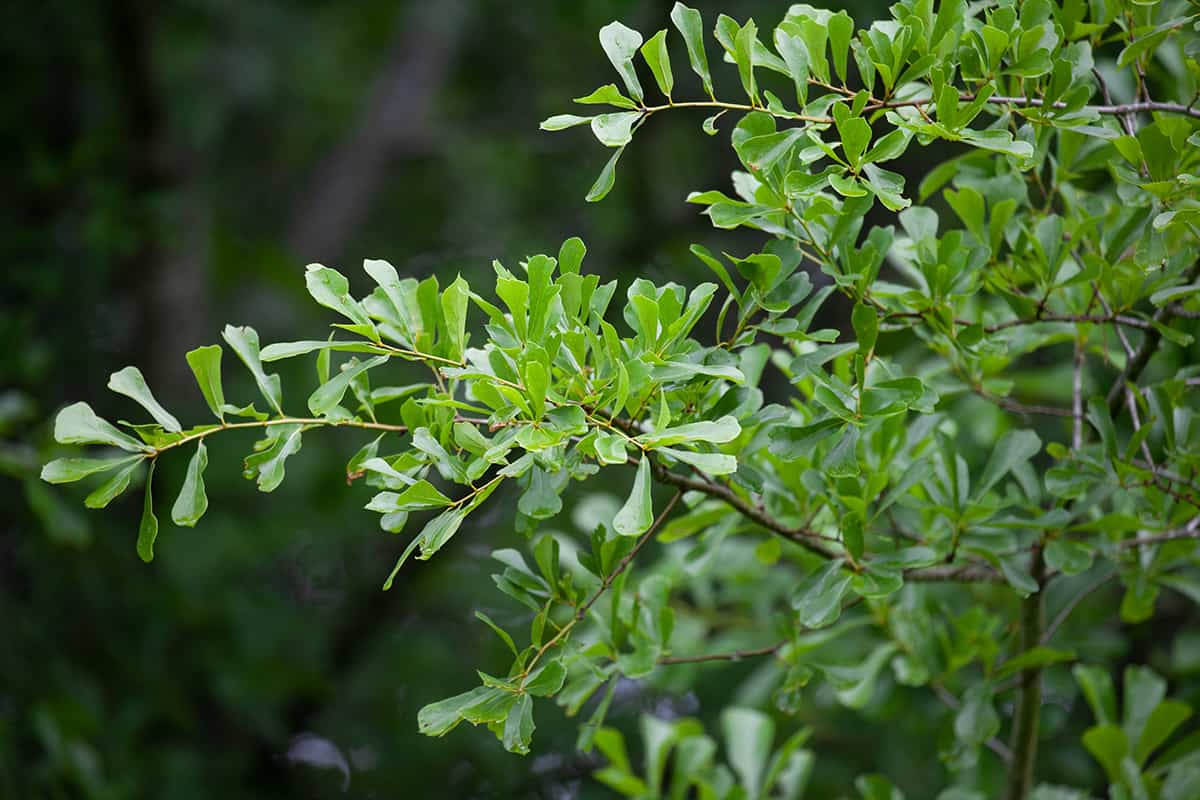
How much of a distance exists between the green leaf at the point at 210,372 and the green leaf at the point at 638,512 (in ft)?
0.70

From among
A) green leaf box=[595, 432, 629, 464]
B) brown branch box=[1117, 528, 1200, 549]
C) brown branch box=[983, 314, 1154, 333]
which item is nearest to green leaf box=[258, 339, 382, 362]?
green leaf box=[595, 432, 629, 464]

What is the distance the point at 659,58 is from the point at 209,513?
5.56 ft

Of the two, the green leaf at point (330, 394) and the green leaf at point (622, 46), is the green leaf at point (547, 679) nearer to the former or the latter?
the green leaf at point (330, 394)

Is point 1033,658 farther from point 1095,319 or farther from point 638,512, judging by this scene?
point 638,512

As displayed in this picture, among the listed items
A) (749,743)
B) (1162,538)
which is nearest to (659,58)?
(1162,538)

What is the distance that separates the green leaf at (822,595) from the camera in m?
0.60

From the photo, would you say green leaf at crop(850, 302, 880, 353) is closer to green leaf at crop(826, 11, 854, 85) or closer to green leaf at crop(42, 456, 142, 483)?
green leaf at crop(826, 11, 854, 85)

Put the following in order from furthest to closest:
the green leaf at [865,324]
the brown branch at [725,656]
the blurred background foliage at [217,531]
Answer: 1. the blurred background foliage at [217,531]
2. the brown branch at [725,656]
3. the green leaf at [865,324]

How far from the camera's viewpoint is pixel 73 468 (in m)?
0.55

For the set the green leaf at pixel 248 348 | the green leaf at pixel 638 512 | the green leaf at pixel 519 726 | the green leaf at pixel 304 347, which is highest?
the green leaf at pixel 304 347

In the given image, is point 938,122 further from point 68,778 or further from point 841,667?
point 68,778

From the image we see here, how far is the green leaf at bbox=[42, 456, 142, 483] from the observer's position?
1.77ft

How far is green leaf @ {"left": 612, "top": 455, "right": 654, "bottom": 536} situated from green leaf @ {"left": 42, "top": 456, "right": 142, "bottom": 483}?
0.80 ft

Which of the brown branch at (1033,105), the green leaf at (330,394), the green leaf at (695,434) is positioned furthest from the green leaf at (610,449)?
the brown branch at (1033,105)
